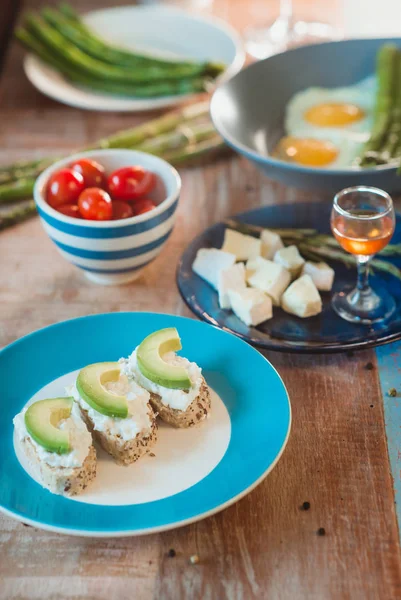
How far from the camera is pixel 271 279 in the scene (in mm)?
1752

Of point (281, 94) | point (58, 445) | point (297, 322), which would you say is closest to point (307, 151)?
point (281, 94)

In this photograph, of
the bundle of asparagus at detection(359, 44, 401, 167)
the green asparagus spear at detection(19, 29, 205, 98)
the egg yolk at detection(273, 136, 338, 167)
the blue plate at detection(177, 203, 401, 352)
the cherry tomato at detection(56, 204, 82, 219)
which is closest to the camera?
the blue plate at detection(177, 203, 401, 352)

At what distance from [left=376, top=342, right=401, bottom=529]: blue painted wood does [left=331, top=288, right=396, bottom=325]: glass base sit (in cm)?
7

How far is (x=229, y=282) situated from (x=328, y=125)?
950mm

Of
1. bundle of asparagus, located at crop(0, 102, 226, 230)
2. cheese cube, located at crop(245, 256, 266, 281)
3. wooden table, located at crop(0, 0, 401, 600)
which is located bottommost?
bundle of asparagus, located at crop(0, 102, 226, 230)

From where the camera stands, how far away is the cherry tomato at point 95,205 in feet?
5.95

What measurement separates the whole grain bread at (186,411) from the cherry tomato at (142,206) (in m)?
0.59

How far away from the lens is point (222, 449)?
1.37 m

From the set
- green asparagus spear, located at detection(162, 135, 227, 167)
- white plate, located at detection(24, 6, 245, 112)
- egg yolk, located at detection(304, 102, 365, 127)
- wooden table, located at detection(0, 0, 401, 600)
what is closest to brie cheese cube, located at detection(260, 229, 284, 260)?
wooden table, located at detection(0, 0, 401, 600)

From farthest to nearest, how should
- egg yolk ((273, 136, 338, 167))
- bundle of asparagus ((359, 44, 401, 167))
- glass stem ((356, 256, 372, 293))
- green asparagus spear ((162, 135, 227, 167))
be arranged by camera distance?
green asparagus spear ((162, 135, 227, 167))
egg yolk ((273, 136, 338, 167))
bundle of asparagus ((359, 44, 401, 167))
glass stem ((356, 256, 372, 293))

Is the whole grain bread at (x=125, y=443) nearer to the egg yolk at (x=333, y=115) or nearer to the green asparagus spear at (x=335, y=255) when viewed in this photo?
the green asparagus spear at (x=335, y=255)

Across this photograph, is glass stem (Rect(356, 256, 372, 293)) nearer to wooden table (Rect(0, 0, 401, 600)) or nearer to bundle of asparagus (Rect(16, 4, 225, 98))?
wooden table (Rect(0, 0, 401, 600))

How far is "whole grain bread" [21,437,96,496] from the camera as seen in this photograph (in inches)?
49.9

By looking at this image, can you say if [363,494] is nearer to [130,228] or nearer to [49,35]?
[130,228]
